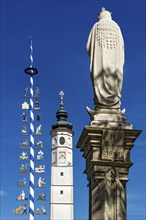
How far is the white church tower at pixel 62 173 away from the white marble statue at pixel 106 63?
7314 centimetres

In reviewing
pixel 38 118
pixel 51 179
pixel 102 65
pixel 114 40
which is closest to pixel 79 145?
pixel 102 65

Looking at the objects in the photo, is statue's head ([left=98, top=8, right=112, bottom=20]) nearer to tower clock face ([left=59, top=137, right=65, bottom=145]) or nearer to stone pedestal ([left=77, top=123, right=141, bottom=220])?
stone pedestal ([left=77, top=123, right=141, bottom=220])

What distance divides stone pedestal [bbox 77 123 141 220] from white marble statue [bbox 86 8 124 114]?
516 mm

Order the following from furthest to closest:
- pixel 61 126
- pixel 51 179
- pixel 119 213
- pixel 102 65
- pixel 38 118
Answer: pixel 61 126 < pixel 51 179 < pixel 38 118 < pixel 102 65 < pixel 119 213

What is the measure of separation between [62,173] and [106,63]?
7611 cm

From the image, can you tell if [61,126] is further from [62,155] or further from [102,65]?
[102,65]

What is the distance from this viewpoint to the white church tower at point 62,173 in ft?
260

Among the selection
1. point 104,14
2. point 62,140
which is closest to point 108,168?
point 104,14

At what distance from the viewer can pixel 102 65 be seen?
7.81 m

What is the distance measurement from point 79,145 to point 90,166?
62 cm

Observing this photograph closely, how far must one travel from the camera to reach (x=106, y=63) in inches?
308

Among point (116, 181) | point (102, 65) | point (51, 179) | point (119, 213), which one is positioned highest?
point (51, 179)

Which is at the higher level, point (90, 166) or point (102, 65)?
point (102, 65)

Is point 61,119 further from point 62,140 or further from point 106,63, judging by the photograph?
point 106,63
